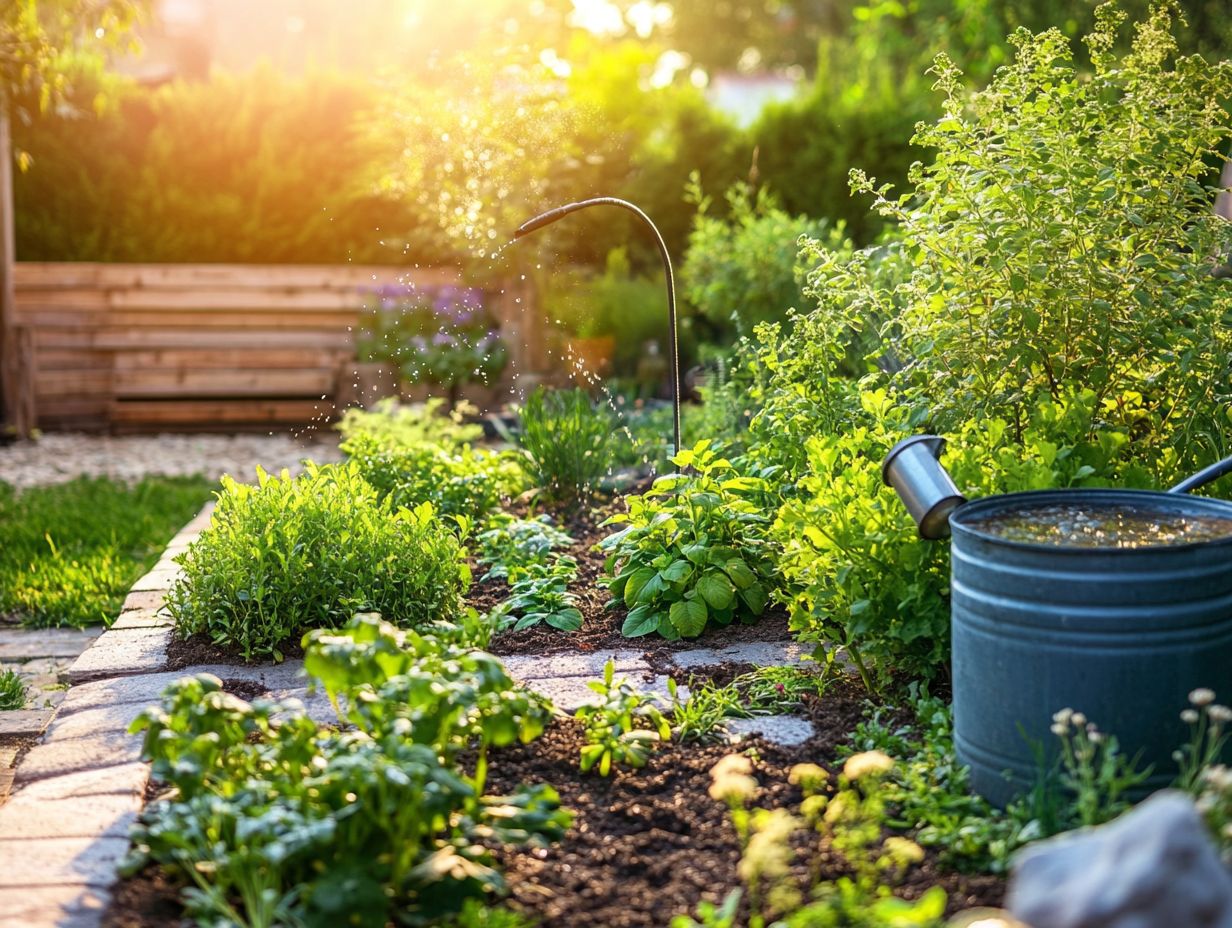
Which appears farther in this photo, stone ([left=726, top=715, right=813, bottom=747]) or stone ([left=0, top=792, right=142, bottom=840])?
stone ([left=726, top=715, right=813, bottom=747])

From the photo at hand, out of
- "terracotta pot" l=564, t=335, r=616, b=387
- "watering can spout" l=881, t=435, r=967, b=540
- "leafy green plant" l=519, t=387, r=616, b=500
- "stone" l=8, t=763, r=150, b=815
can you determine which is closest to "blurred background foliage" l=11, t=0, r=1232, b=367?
"terracotta pot" l=564, t=335, r=616, b=387

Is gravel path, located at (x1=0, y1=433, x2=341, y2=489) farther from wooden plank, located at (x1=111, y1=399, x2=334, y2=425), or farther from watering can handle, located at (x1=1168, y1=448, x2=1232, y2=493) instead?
watering can handle, located at (x1=1168, y1=448, x2=1232, y2=493)

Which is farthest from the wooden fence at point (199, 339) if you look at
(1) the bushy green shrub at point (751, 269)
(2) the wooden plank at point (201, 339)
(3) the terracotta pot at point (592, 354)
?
(1) the bushy green shrub at point (751, 269)

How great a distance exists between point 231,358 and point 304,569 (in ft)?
20.9

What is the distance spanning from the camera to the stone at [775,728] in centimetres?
289

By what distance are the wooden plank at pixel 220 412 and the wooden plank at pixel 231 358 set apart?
283 millimetres

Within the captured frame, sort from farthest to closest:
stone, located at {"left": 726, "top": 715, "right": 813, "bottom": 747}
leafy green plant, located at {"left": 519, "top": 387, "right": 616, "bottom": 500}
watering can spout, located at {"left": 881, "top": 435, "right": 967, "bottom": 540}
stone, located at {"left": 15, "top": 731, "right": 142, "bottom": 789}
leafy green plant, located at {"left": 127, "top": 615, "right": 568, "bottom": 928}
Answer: leafy green plant, located at {"left": 519, "top": 387, "right": 616, "bottom": 500} < stone, located at {"left": 726, "top": 715, "right": 813, "bottom": 747} < stone, located at {"left": 15, "top": 731, "right": 142, "bottom": 789} < watering can spout, located at {"left": 881, "top": 435, "right": 967, "bottom": 540} < leafy green plant, located at {"left": 127, "top": 615, "right": 568, "bottom": 928}

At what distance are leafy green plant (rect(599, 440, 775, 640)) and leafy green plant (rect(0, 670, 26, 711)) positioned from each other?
5.94ft

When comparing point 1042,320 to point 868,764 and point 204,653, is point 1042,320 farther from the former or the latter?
point 204,653

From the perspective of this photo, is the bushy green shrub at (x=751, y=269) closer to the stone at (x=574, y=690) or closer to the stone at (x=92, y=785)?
the stone at (x=574, y=690)

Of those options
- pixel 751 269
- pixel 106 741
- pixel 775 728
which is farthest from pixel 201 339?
pixel 775 728

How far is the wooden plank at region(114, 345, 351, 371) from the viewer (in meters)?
9.36

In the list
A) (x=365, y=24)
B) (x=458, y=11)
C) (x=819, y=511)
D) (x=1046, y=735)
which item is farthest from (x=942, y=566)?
(x=365, y=24)

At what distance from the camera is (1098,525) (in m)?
2.47
